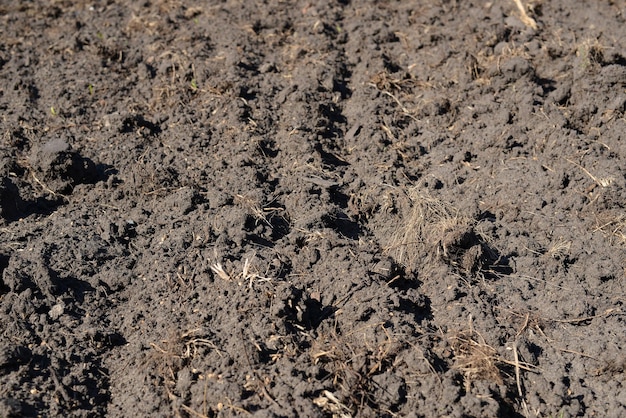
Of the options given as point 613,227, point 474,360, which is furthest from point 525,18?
point 474,360

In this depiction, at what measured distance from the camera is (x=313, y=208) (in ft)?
13.2

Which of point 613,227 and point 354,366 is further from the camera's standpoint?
point 613,227

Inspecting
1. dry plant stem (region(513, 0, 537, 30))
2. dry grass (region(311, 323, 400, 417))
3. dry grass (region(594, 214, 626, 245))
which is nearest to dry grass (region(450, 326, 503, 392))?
dry grass (region(311, 323, 400, 417))

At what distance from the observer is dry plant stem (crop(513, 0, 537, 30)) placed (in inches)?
219

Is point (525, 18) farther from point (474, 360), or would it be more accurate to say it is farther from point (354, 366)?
point (354, 366)

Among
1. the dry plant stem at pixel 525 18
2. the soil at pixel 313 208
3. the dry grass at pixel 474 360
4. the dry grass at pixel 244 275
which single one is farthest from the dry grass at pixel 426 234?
the dry plant stem at pixel 525 18

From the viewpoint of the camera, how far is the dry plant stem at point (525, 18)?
557 centimetres

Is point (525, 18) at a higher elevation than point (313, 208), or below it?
higher

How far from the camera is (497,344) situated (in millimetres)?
3393

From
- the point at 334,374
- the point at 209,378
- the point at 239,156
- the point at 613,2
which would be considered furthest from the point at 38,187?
the point at 613,2

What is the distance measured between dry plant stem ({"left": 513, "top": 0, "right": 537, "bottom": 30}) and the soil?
1.0 inches

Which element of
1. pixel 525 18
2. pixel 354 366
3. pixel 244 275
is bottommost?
pixel 354 366

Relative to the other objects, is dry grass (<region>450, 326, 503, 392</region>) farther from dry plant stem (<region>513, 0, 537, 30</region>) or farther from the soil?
dry plant stem (<region>513, 0, 537, 30</region>)

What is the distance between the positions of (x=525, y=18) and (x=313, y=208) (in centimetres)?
286
